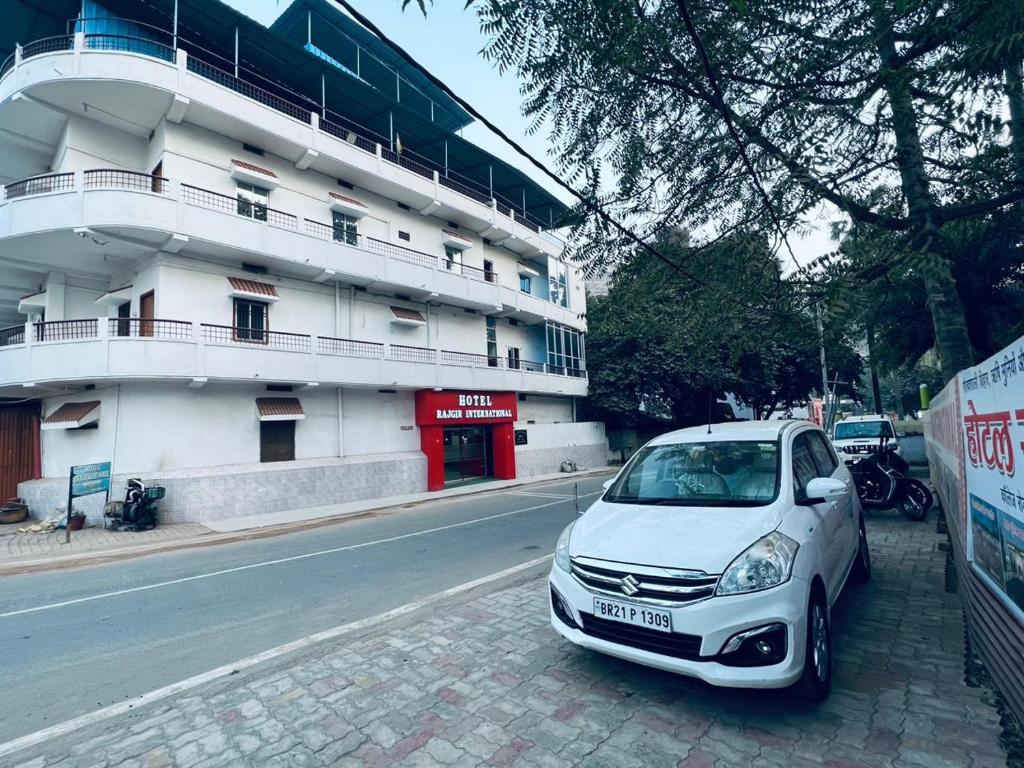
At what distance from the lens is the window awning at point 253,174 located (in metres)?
14.7

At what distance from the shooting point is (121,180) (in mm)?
13016

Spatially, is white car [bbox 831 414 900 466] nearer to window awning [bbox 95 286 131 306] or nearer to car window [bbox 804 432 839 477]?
car window [bbox 804 432 839 477]

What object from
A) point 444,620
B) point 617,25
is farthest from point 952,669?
point 617,25

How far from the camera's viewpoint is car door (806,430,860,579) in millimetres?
4216

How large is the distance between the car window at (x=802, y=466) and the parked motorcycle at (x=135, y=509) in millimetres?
13208

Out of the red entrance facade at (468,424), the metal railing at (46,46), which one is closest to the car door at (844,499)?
the red entrance facade at (468,424)

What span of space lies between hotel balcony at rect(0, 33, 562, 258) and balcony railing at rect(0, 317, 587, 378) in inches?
154

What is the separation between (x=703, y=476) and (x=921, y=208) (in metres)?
3.68

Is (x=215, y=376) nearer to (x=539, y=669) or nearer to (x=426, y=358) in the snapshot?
(x=426, y=358)

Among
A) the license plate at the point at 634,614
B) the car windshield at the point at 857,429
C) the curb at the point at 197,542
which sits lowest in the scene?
the curb at the point at 197,542

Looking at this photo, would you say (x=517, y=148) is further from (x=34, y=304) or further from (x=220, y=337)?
(x=34, y=304)

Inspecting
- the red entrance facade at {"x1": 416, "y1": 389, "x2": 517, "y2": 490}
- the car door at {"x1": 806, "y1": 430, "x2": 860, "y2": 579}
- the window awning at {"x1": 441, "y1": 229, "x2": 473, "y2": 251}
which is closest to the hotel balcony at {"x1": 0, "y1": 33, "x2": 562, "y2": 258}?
the window awning at {"x1": 441, "y1": 229, "x2": 473, "y2": 251}

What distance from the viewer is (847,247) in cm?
529

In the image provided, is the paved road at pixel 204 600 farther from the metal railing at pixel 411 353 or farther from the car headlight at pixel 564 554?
the metal railing at pixel 411 353
